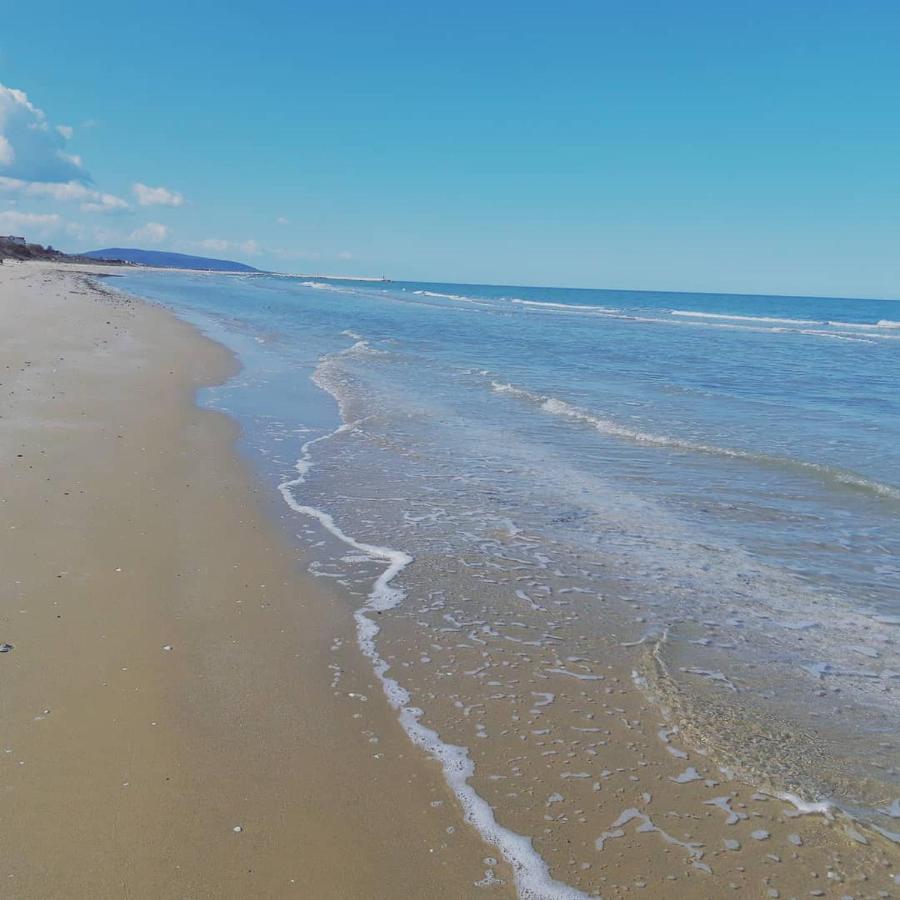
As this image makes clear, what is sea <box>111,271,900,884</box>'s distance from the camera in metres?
4.24

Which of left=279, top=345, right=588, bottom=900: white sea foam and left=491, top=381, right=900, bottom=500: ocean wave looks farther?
left=491, top=381, right=900, bottom=500: ocean wave

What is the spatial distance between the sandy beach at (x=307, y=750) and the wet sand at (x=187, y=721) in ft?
0.05

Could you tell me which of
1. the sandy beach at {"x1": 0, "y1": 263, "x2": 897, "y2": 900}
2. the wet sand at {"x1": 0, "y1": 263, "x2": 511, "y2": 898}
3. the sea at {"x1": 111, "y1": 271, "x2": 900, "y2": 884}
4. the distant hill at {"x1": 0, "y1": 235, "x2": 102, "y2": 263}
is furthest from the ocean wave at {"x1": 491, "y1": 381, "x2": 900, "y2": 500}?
the distant hill at {"x1": 0, "y1": 235, "x2": 102, "y2": 263}

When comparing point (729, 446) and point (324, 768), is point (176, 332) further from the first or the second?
point (324, 768)

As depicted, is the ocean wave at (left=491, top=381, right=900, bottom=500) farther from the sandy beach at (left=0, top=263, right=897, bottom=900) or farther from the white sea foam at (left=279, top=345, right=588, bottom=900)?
the white sea foam at (left=279, top=345, right=588, bottom=900)

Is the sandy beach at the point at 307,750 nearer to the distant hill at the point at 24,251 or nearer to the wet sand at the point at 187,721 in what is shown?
the wet sand at the point at 187,721

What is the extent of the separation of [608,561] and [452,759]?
3494mm

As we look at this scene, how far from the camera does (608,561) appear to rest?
6.96m

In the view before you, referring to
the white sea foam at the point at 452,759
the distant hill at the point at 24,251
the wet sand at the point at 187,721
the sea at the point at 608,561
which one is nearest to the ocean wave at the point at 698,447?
the sea at the point at 608,561

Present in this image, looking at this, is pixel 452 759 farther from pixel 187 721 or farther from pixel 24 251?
pixel 24 251

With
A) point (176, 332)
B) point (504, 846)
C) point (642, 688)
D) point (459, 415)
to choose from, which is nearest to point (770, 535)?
point (642, 688)

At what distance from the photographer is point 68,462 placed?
344 inches

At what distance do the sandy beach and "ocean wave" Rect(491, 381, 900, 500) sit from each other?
583 centimetres

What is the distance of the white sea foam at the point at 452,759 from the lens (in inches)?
120
